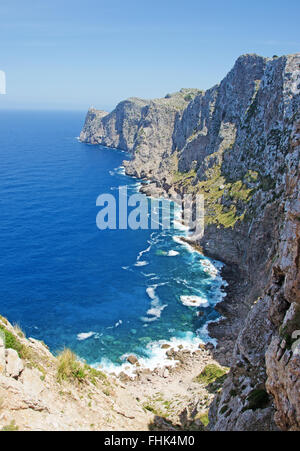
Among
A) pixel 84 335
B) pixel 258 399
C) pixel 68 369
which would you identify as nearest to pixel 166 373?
pixel 84 335

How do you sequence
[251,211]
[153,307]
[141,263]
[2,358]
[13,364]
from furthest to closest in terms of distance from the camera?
1. [141,263]
2. [251,211]
3. [153,307]
4. [13,364]
5. [2,358]

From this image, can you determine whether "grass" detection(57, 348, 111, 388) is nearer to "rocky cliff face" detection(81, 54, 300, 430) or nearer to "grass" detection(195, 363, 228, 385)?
"rocky cliff face" detection(81, 54, 300, 430)

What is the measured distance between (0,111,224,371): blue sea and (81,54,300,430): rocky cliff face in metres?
8.54

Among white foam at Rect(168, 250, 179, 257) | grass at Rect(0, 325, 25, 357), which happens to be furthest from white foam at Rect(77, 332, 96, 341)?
grass at Rect(0, 325, 25, 357)

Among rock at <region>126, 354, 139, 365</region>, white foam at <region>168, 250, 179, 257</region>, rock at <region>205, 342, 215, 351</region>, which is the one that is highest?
white foam at <region>168, 250, 179, 257</region>

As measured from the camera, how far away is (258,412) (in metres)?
25.5

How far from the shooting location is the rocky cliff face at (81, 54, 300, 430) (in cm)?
2495

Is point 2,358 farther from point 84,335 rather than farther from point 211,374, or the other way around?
point 84,335

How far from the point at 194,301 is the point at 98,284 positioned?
2497 centimetres

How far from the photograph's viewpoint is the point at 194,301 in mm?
80875

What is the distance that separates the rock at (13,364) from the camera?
2367cm

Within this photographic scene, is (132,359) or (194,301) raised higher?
(194,301)

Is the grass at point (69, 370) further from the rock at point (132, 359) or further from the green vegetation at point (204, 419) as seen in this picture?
the rock at point (132, 359)

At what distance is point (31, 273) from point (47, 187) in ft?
255
